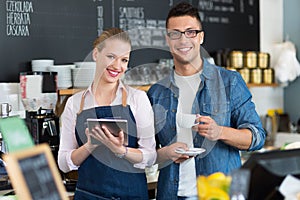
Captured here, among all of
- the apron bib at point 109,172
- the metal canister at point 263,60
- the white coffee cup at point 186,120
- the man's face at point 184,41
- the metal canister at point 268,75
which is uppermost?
the man's face at point 184,41

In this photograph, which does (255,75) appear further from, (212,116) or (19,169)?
(19,169)

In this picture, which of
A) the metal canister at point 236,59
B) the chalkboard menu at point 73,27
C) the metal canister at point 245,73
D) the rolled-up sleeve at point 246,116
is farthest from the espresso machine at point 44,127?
the metal canister at point 245,73

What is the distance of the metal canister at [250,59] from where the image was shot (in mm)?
4723

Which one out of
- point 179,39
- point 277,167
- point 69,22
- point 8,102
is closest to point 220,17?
point 69,22

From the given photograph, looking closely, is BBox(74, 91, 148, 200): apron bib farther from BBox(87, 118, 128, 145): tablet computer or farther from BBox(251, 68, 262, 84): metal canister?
BBox(251, 68, 262, 84): metal canister

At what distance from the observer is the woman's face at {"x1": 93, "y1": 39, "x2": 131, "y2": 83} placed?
216cm

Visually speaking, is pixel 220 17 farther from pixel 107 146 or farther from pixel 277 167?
pixel 277 167

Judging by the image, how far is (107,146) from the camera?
7.04 ft

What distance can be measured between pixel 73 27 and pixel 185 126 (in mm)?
1575

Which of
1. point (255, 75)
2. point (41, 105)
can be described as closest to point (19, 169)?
point (41, 105)

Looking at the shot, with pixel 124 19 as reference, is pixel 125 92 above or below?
below

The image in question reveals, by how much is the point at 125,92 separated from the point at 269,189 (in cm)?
100

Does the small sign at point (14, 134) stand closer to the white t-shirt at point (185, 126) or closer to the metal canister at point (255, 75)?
the white t-shirt at point (185, 126)

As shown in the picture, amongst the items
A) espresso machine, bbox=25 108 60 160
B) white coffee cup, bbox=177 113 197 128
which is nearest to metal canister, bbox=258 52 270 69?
espresso machine, bbox=25 108 60 160
